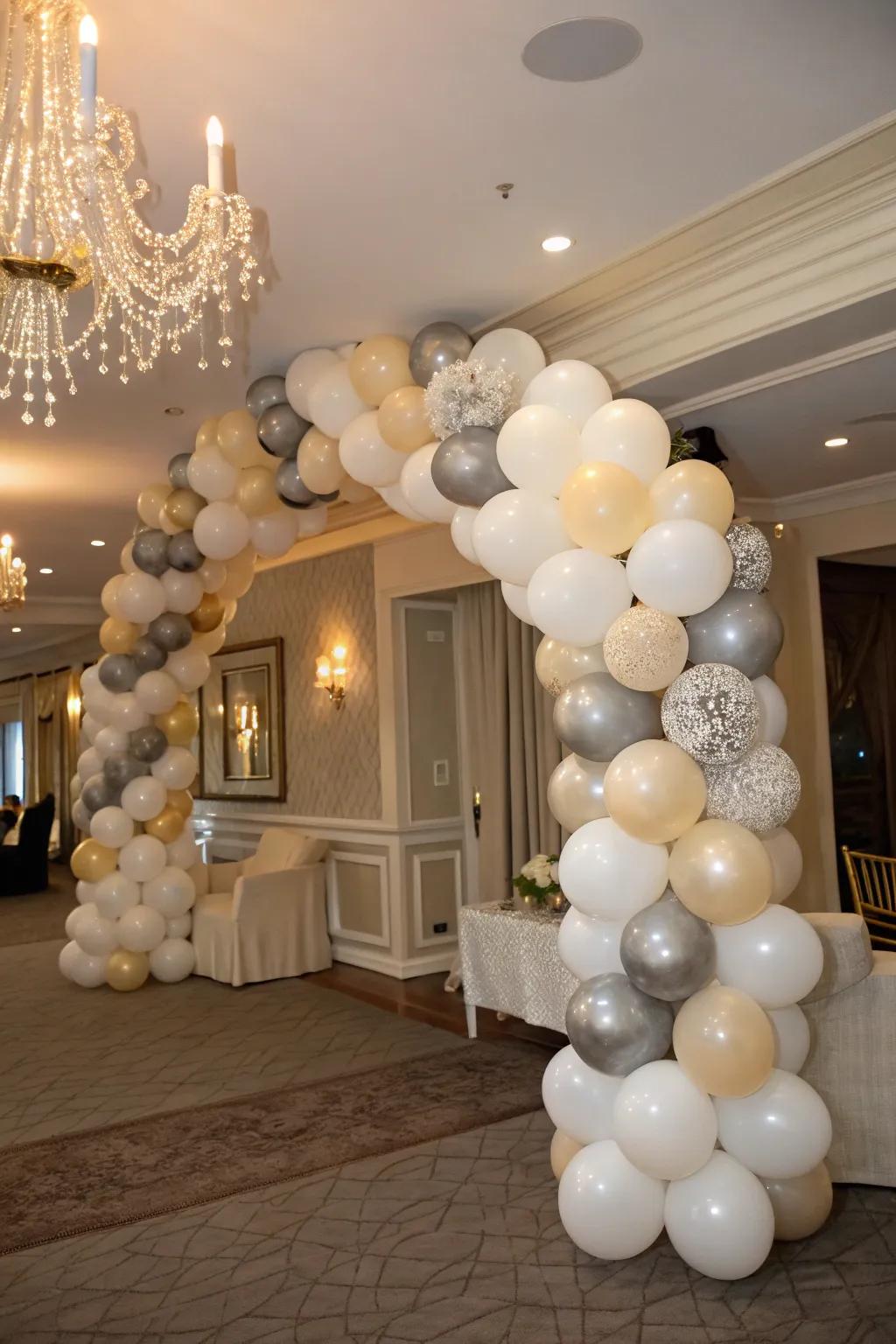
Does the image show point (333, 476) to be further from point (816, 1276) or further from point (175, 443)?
point (816, 1276)

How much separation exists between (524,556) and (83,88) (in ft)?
5.87

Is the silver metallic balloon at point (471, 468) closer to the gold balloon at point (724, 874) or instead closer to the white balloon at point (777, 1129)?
the gold balloon at point (724, 874)

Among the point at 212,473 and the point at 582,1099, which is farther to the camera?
the point at 212,473

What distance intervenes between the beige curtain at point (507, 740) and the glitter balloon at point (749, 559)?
313 cm

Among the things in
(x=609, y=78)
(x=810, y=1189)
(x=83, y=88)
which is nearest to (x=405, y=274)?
(x=609, y=78)

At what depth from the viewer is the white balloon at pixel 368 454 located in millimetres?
4336

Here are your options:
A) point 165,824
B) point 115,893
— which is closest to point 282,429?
point 165,824

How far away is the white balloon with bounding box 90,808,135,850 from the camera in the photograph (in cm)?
657

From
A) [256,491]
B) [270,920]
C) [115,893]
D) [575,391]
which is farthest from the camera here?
[270,920]

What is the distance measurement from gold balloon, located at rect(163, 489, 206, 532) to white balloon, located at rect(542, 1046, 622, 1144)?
3.40m

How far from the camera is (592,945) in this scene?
10.9 ft

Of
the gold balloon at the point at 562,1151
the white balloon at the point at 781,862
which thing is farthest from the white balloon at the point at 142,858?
the white balloon at the point at 781,862

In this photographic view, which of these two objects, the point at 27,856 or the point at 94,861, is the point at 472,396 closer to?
the point at 94,861

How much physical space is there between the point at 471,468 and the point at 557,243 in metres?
0.86
